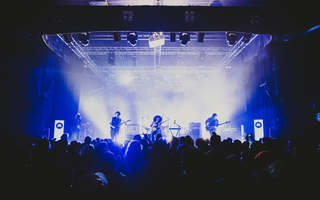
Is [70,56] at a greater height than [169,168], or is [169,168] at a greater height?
[70,56]

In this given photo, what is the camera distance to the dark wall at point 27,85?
5.69 metres

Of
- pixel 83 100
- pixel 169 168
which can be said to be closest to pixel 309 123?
pixel 169 168

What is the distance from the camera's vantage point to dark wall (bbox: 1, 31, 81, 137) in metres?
5.69

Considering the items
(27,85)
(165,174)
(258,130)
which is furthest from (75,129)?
(165,174)

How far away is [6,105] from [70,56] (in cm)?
581

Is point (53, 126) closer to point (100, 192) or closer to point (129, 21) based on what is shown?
point (129, 21)

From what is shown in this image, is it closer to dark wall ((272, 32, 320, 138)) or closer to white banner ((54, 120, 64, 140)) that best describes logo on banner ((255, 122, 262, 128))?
dark wall ((272, 32, 320, 138))

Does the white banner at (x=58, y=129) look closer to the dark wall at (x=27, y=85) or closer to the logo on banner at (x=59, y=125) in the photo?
the logo on banner at (x=59, y=125)

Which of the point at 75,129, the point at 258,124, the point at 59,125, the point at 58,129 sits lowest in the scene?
the point at 75,129

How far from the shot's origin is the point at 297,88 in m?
6.85

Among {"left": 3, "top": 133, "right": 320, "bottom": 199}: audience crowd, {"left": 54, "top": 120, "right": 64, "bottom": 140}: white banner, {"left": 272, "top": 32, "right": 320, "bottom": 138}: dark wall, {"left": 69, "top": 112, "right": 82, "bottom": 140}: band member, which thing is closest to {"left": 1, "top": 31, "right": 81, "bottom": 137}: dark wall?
{"left": 54, "top": 120, "right": 64, "bottom": 140}: white banner

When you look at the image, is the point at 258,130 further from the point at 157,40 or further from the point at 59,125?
the point at 59,125

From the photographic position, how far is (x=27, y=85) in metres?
6.55

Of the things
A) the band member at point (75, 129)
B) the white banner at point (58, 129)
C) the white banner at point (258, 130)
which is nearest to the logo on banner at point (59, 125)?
the white banner at point (58, 129)
